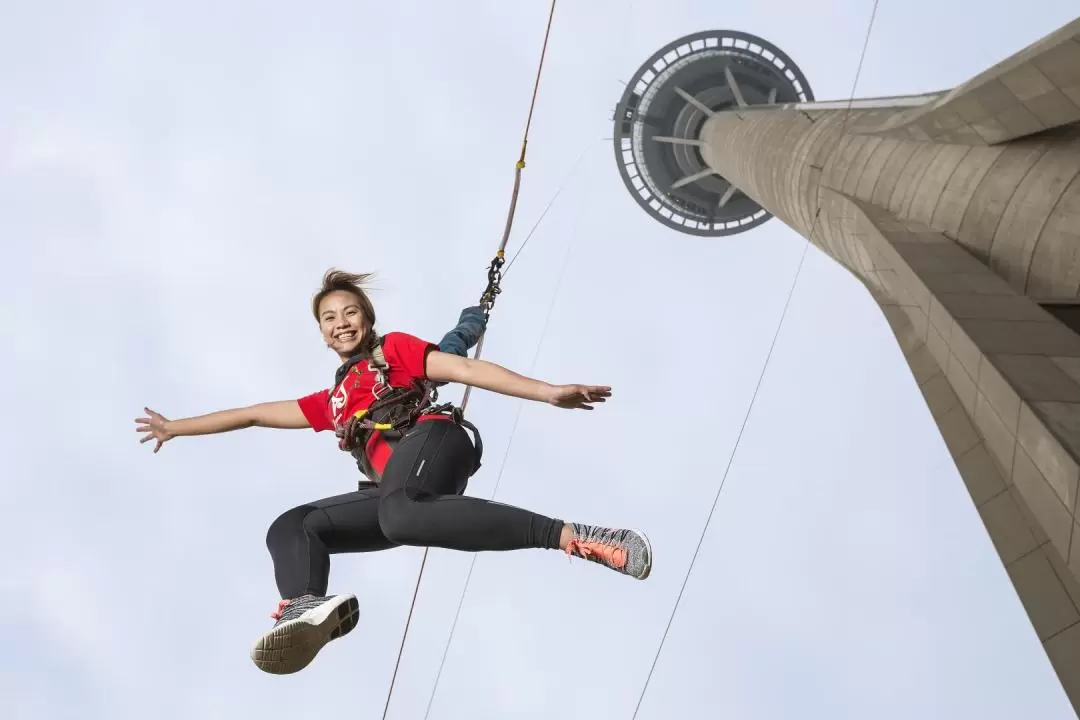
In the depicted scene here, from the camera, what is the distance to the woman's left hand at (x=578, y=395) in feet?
16.0

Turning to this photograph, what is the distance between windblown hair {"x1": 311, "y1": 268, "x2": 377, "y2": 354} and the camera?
6598mm

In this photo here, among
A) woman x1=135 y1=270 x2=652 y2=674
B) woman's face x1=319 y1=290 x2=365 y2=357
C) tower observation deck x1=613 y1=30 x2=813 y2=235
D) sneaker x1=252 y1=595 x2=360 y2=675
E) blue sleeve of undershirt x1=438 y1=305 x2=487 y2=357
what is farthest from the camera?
tower observation deck x1=613 y1=30 x2=813 y2=235

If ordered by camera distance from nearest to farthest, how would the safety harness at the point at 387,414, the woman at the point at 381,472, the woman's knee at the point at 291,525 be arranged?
the woman at the point at 381,472 < the woman's knee at the point at 291,525 < the safety harness at the point at 387,414

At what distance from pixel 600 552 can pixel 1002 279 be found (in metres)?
4.58

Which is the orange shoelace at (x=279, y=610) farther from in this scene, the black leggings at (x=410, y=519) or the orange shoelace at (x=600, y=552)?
the orange shoelace at (x=600, y=552)

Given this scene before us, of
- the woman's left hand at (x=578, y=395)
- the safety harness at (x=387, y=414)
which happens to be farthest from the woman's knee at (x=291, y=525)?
the woman's left hand at (x=578, y=395)

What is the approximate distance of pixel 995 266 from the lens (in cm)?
847

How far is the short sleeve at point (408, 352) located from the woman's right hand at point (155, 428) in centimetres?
215

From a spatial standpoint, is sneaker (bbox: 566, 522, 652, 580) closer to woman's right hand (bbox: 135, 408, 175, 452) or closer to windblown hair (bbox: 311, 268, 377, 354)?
windblown hair (bbox: 311, 268, 377, 354)

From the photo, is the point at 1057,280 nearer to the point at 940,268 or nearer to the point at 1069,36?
the point at 940,268

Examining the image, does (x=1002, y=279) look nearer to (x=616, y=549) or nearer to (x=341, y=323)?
(x=616, y=549)

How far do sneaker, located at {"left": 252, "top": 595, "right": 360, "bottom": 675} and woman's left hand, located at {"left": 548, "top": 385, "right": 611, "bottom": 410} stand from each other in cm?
167

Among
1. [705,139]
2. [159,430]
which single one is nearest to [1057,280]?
[159,430]

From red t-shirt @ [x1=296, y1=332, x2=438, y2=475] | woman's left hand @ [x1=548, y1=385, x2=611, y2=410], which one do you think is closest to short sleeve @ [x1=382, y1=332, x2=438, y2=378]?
red t-shirt @ [x1=296, y1=332, x2=438, y2=475]
